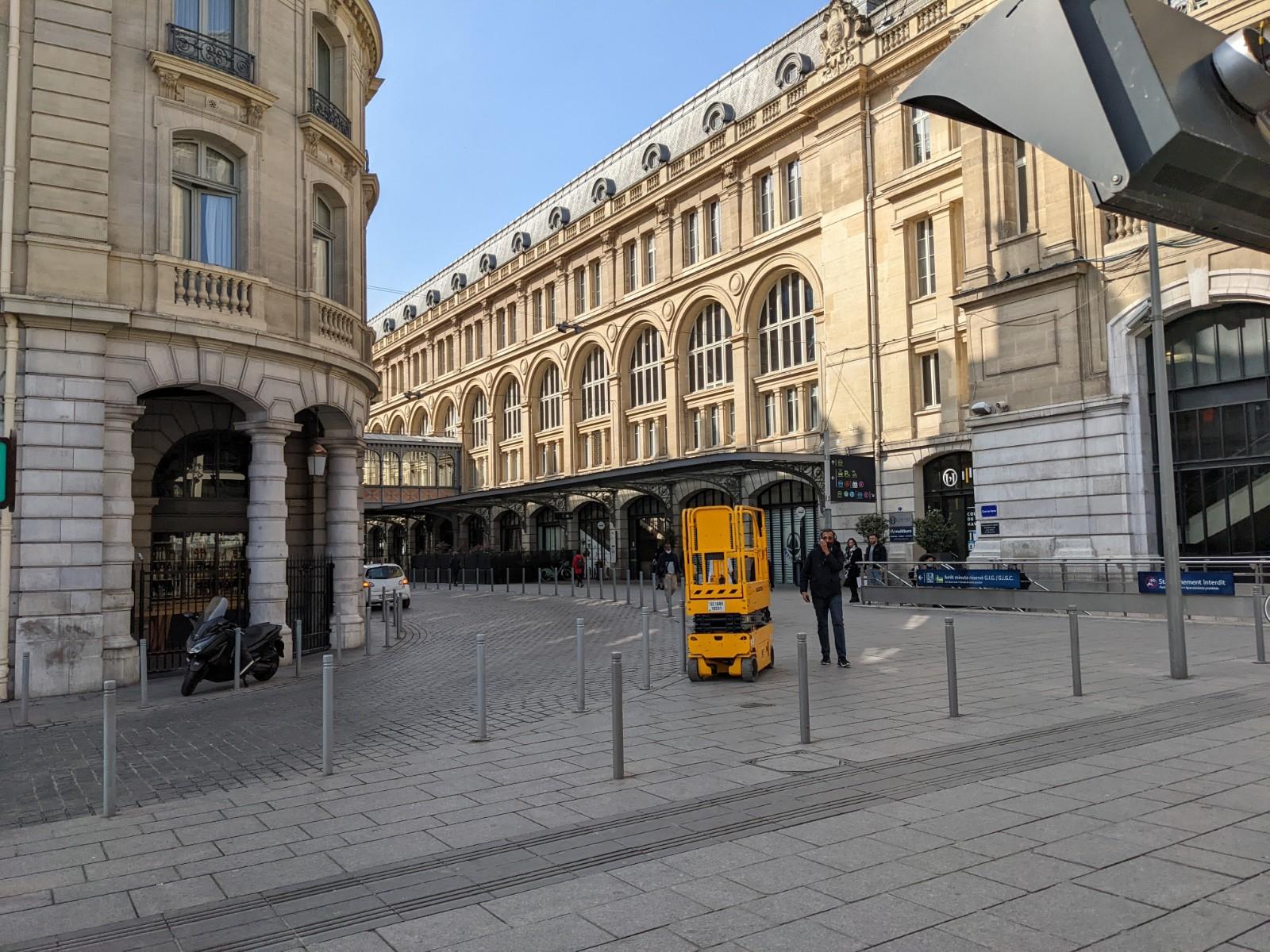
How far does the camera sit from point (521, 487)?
46.3 m

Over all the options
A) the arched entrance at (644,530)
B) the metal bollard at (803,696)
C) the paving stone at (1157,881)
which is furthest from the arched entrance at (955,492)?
the paving stone at (1157,881)

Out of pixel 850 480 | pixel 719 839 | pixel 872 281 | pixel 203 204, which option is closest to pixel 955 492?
pixel 850 480

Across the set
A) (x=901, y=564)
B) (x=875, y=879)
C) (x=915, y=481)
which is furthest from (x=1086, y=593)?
(x=875, y=879)

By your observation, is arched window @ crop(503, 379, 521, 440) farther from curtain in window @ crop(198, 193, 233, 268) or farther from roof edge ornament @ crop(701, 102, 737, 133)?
curtain in window @ crop(198, 193, 233, 268)

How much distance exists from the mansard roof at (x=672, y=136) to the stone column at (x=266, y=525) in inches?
1299

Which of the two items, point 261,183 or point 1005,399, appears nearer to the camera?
point 261,183

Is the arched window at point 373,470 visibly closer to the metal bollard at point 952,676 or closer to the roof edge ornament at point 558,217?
the roof edge ornament at point 558,217

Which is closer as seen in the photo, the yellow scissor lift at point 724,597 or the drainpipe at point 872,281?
the yellow scissor lift at point 724,597

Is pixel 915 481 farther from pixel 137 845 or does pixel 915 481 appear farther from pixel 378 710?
pixel 137 845

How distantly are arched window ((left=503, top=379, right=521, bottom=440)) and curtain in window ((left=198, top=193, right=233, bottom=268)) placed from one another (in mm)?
45982

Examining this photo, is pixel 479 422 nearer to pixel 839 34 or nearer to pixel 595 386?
pixel 595 386

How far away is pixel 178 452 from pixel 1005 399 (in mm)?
20377

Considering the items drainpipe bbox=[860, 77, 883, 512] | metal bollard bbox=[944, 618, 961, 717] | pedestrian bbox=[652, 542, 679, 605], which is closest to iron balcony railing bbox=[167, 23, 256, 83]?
metal bollard bbox=[944, 618, 961, 717]

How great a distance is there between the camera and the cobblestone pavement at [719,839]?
14.8 ft
